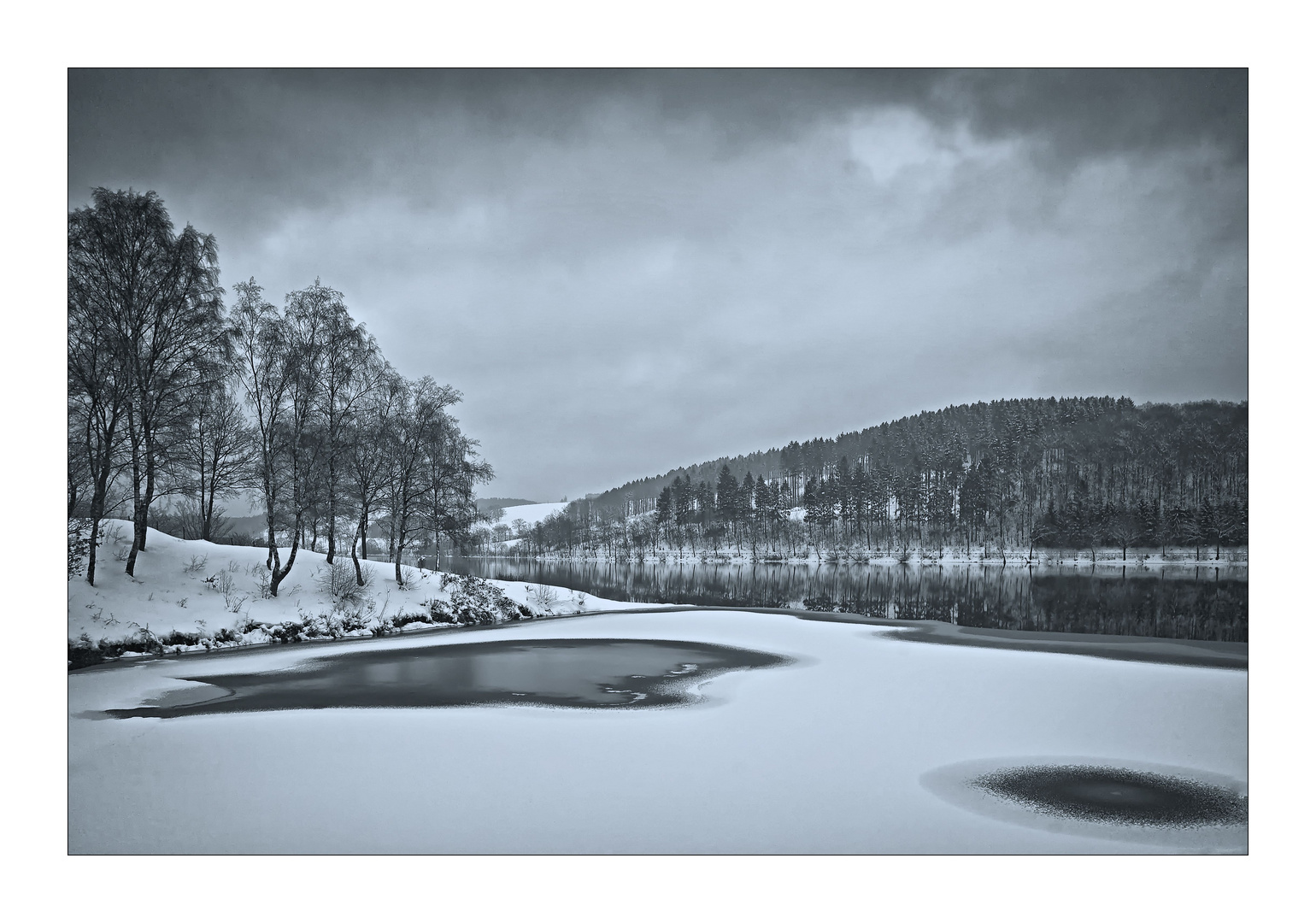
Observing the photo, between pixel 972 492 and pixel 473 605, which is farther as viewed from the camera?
pixel 972 492

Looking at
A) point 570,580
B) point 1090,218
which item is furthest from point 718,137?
point 570,580

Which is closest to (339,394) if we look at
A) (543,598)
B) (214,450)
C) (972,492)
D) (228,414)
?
(228,414)

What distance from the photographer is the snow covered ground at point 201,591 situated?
804cm

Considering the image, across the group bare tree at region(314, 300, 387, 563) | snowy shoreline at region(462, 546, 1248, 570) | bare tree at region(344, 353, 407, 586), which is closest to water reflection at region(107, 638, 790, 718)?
snowy shoreline at region(462, 546, 1248, 570)

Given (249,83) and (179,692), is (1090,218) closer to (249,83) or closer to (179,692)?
(249,83)

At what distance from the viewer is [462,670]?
28.9ft

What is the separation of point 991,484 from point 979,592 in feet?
18.6

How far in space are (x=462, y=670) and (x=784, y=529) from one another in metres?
39.9

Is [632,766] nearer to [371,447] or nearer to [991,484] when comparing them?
[371,447]

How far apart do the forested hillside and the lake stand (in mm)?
771

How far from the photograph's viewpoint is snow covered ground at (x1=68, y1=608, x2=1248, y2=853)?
468 cm

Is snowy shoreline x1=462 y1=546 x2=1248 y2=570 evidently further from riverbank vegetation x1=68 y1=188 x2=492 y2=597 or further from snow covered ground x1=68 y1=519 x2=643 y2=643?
snow covered ground x1=68 y1=519 x2=643 y2=643

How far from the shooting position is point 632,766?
17.2 ft

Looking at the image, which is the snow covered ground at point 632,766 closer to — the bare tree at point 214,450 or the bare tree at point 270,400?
the bare tree at point 214,450
